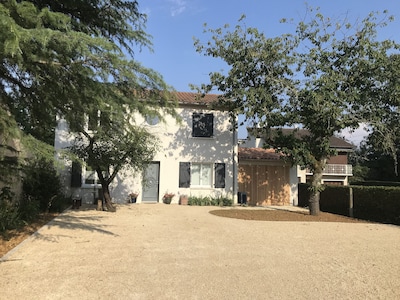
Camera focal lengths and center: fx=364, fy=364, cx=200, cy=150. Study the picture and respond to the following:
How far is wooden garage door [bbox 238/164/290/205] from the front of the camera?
67.8 feet

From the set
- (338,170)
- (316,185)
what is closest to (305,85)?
(316,185)

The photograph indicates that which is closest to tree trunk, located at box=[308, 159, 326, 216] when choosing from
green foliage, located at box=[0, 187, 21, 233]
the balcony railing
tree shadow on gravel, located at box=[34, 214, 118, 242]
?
tree shadow on gravel, located at box=[34, 214, 118, 242]

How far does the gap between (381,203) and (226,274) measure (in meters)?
10.6

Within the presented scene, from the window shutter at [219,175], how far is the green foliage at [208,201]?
2.78ft

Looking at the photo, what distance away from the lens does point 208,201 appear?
18.8 m

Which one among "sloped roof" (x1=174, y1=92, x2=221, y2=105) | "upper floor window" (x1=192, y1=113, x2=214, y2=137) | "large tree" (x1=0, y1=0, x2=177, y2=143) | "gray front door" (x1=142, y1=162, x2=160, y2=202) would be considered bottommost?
"gray front door" (x1=142, y1=162, x2=160, y2=202)

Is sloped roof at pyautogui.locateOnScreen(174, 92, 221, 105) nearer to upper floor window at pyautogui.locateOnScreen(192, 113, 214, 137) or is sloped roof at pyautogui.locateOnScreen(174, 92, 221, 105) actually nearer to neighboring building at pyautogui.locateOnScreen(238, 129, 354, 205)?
upper floor window at pyautogui.locateOnScreen(192, 113, 214, 137)

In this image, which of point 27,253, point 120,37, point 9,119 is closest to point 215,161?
point 120,37

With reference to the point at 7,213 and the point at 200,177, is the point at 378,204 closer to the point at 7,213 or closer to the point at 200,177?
the point at 200,177

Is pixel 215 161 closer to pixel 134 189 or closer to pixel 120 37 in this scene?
pixel 134 189

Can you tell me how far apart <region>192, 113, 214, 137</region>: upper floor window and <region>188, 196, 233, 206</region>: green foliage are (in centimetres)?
342

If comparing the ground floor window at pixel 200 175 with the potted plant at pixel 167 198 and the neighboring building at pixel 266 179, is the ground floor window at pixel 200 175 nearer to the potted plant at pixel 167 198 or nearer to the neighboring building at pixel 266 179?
the potted plant at pixel 167 198

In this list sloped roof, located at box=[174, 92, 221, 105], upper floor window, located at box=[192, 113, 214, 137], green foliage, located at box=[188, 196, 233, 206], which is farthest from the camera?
upper floor window, located at box=[192, 113, 214, 137]

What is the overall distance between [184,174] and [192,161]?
2.70 ft
